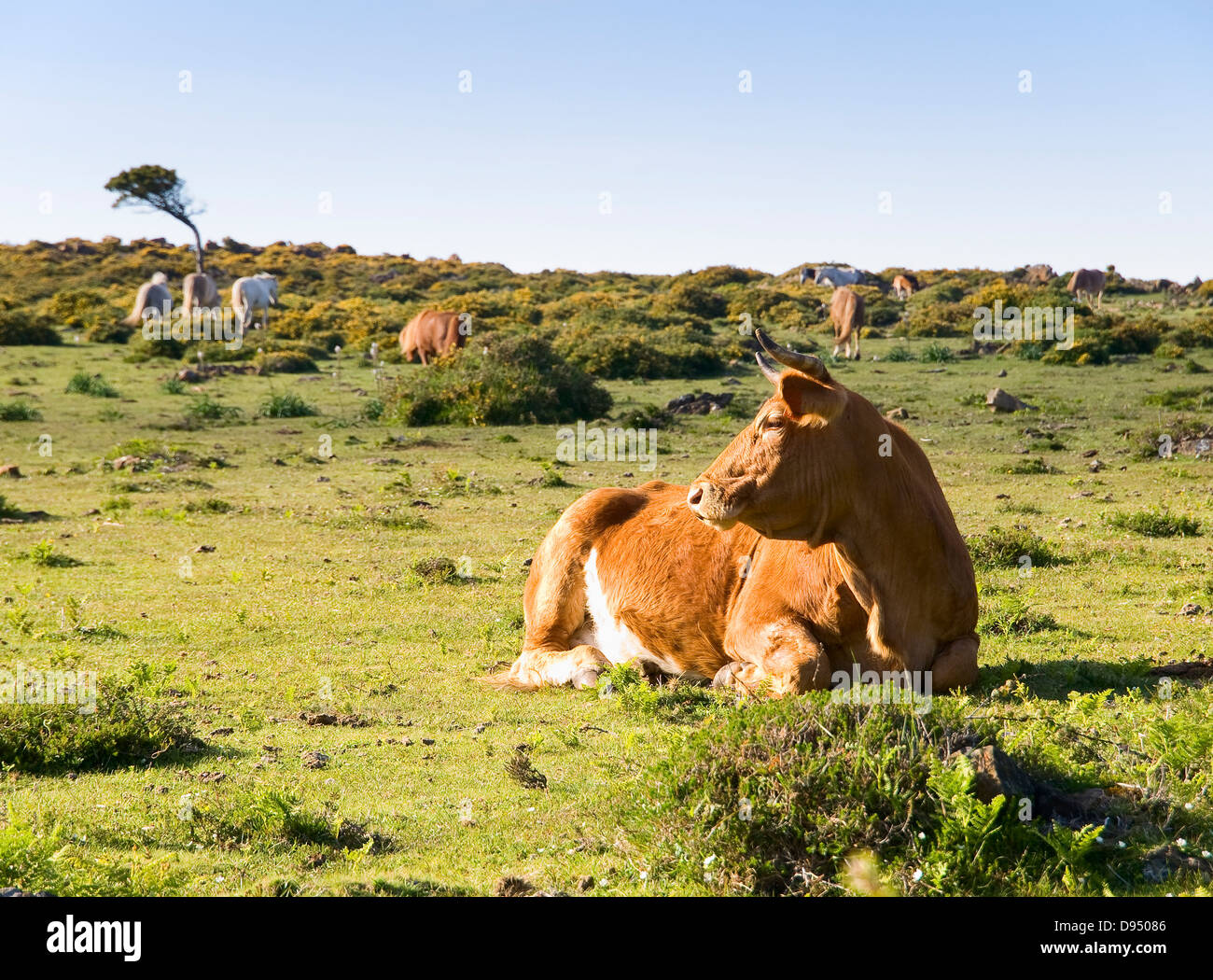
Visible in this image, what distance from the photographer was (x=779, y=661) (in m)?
6.21

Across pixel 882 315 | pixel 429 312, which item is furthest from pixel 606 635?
pixel 882 315

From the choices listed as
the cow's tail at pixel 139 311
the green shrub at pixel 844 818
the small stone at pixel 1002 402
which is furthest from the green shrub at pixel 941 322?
the green shrub at pixel 844 818

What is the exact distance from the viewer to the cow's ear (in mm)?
5969

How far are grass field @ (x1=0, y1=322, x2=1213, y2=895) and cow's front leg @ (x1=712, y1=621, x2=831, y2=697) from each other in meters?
0.22

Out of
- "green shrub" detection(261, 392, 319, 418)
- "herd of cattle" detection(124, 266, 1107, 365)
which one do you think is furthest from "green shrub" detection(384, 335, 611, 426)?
"herd of cattle" detection(124, 266, 1107, 365)

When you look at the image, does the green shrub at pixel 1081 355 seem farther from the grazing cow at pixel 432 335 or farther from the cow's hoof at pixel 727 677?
the cow's hoof at pixel 727 677

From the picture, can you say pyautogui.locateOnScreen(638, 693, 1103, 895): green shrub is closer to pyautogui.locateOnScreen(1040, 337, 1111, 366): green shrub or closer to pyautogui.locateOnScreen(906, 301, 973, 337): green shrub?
pyautogui.locateOnScreen(1040, 337, 1111, 366): green shrub

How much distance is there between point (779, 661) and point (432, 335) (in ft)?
90.8

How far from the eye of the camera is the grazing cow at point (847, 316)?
1247 inches

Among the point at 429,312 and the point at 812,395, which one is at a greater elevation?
the point at 429,312

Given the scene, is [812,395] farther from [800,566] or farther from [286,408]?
[286,408]

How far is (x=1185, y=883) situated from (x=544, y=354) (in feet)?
72.8

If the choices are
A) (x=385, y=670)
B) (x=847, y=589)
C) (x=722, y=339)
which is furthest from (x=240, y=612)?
(x=722, y=339)
